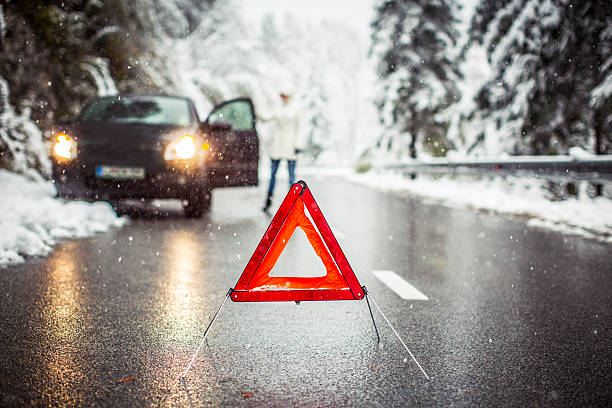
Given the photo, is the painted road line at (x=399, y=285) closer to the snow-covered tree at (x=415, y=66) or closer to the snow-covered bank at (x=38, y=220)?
the snow-covered bank at (x=38, y=220)

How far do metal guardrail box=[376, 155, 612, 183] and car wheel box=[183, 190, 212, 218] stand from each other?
601cm

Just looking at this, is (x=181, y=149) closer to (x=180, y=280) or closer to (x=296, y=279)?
(x=180, y=280)

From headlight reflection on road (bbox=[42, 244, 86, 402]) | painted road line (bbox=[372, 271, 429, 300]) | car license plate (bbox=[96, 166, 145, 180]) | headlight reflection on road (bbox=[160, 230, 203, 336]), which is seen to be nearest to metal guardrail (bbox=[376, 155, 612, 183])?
painted road line (bbox=[372, 271, 429, 300])

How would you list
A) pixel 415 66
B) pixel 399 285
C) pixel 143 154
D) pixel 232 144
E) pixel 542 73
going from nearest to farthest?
pixel 399 285
pixel 143 154
pixel 232 144
pixel 542 73
pixel 415 66

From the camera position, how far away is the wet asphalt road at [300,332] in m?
2.72

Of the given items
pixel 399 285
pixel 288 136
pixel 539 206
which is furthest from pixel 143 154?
pixel 539 206

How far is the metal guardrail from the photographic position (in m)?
9.47

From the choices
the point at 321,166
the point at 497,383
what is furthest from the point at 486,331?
the point at 321,166

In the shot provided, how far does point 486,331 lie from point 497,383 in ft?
3.00

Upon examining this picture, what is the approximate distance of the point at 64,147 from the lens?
28.0ft

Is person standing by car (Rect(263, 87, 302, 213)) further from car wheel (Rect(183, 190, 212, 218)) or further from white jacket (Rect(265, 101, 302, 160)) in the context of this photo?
car wheel (Rect(183, 190, 212, 218))

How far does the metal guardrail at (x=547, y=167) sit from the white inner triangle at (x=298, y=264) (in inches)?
200

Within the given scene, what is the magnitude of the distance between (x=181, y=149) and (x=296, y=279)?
5.72 meters

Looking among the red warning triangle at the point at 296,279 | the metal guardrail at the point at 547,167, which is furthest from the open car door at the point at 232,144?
the red warning triangle at the point at 296,279
